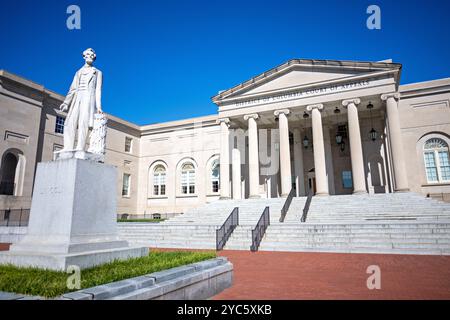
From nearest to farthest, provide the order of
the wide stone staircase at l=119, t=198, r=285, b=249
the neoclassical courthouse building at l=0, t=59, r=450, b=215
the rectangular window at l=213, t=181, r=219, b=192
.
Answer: the wide stone staircase at l=119, t=198, r=285, b=249 → the neoclassical courthouse building at l=0, t=59, r=450, b=215 → the rectangular window at l=213, t=181, r=219, b=192

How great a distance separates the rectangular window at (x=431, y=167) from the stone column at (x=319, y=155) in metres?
8.69

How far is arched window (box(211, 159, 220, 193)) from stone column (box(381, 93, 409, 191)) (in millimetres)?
17512

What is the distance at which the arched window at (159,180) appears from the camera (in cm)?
3569

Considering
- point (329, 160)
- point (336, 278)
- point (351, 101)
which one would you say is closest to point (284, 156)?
point (329, 160)

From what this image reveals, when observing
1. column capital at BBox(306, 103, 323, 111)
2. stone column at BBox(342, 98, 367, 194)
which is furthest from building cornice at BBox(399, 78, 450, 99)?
column capital at BBox(306, 103, 323, 111)

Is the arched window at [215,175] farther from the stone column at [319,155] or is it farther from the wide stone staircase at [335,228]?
the stone column at [319,155]

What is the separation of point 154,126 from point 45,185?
32.0 metres

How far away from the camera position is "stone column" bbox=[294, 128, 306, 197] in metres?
27.0

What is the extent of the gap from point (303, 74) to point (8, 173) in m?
25.6

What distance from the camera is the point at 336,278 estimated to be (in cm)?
694

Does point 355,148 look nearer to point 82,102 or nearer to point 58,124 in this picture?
point 82,102

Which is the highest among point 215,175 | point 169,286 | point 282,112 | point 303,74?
point 303,74

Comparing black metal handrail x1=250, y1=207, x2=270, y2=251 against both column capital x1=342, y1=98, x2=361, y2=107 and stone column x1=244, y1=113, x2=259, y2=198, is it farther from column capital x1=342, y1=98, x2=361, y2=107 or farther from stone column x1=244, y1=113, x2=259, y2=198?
column capital x1=342, y1=98, x2=361, y2=107
